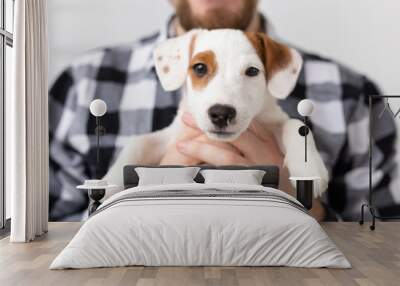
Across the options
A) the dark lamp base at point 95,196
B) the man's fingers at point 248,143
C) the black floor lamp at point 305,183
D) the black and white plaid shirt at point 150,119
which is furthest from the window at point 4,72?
the black floor lamp at point 305,183

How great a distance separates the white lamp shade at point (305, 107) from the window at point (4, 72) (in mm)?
3358

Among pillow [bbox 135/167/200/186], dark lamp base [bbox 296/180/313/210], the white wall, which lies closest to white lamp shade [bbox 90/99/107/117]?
pillow [bbox 135/167/200/186]

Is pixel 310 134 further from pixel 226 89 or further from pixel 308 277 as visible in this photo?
pixel 308 277

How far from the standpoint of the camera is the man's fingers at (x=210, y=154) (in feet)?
24.3

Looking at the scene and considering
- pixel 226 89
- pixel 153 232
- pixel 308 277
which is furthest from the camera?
pixel 226 89

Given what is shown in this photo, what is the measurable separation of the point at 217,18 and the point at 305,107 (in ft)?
5.12

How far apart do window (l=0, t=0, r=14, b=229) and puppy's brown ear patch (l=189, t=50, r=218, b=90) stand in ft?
7.00

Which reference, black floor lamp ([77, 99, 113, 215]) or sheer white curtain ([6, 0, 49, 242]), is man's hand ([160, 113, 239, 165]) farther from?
sheer white curtain ([6, 0, 49, 242])

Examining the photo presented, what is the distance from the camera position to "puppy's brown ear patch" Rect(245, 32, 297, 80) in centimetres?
748

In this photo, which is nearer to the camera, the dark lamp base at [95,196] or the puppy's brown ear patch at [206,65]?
the dark lamp base at [95,196]

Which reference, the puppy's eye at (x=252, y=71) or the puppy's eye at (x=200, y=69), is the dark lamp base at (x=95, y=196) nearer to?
the puppy's eye at (x=200, y=69)

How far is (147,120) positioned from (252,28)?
5.67 ft

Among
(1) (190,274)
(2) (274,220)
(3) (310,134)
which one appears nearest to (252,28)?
(3) (310,134)

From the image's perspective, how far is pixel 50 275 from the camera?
4395 millimetres
